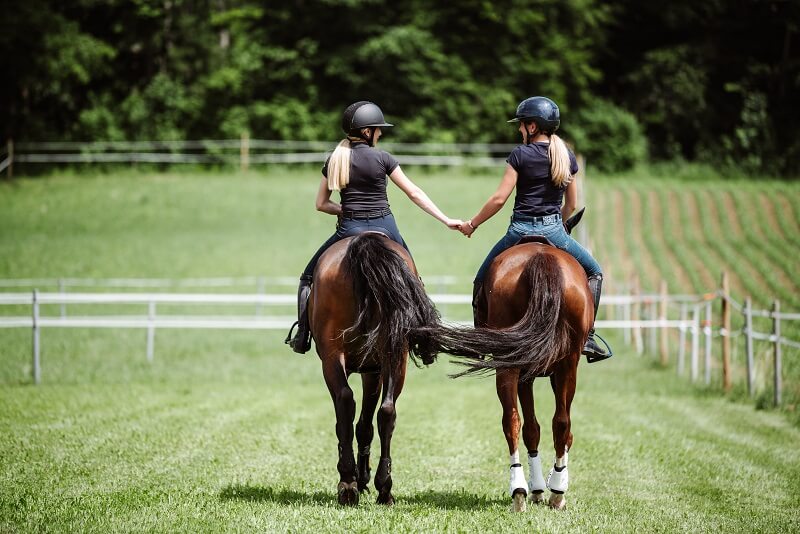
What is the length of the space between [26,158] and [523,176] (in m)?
38.1

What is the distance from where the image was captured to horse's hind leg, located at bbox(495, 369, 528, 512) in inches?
270

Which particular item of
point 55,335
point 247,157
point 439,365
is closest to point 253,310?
point 55,335

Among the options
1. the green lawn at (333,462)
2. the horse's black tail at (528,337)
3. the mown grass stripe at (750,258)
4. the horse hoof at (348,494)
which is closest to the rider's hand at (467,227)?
the horse's black tail at (528,337)

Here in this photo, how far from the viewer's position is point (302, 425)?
1141 cm

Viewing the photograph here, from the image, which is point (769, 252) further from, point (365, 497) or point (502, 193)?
point (365, 497)

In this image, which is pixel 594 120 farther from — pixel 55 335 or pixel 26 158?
pixel 55 335

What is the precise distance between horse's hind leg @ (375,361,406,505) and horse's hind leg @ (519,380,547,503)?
942 millimetres

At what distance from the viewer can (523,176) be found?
7.25 m

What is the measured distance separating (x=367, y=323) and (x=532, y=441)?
146 centimetres

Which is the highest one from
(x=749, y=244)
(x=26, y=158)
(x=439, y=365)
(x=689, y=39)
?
(x=689, y=39)

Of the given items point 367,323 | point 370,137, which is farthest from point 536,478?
point 370,137

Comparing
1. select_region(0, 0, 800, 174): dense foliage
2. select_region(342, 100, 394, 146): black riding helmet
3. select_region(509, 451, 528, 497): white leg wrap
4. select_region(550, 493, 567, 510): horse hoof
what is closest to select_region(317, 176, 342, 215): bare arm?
select_region(342, 100, 394, 146): black riding helmet

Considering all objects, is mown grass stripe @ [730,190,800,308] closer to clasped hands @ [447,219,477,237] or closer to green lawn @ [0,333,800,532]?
green lawn @ [0,333,800,532]

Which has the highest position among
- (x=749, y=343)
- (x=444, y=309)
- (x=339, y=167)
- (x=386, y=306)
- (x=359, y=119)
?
(x=359, y=119)
